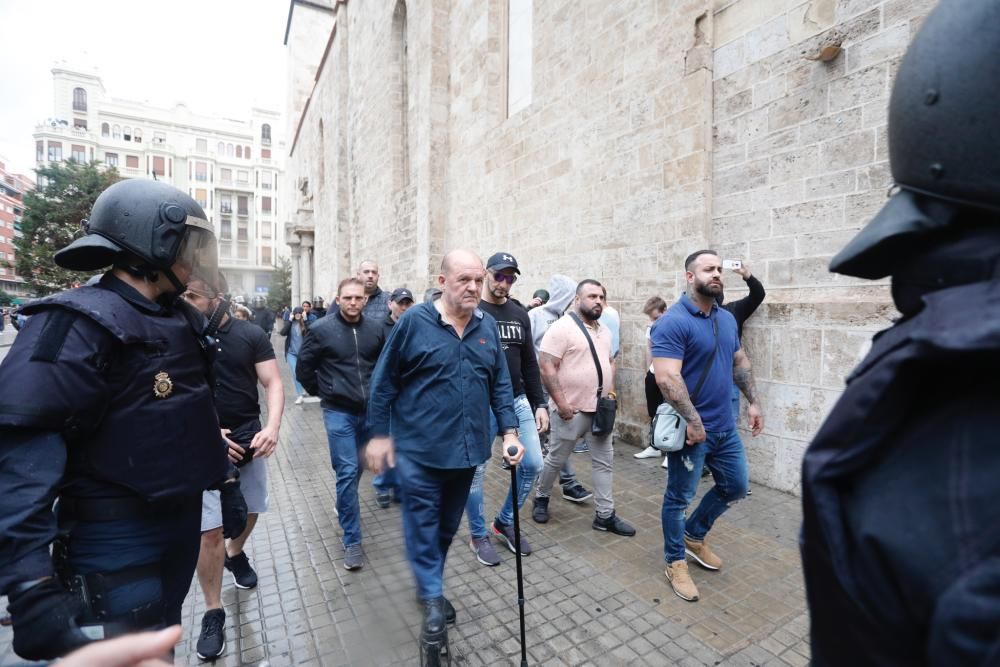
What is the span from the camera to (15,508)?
120 cm

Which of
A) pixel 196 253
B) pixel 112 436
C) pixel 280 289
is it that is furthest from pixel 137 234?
pixel 280 289

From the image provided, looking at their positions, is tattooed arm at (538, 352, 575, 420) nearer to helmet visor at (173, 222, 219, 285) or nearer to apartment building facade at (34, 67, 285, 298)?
helmet visor at (173, 222, 219, 285)

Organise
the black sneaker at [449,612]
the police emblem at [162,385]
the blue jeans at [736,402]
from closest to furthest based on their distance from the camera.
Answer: the police emblem at [162,385] < the black sneaker at [449,612] < the blue jeans at [736,402]

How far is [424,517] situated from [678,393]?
5.37ft

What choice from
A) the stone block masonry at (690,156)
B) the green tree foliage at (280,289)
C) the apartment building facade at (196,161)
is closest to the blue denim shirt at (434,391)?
the stone block masonry at (690,156)

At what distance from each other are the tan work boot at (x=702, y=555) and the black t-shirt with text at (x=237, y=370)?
3117mm

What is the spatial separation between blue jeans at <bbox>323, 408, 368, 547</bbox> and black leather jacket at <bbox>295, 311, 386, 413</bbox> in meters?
0.10

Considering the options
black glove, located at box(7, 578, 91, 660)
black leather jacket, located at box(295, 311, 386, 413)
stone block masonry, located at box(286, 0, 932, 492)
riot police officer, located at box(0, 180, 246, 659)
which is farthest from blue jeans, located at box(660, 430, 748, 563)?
black glove, located at box(7, 578, 91, 660)

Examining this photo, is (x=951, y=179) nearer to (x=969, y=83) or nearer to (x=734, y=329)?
(x=969, y=83)

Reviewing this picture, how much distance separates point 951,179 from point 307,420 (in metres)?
8.52

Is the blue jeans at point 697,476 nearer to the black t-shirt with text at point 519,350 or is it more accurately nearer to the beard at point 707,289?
the beard at point 707,289

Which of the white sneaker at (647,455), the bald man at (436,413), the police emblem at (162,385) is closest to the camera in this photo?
the police emblem at (162,385)

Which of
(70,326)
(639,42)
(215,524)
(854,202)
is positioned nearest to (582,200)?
(639,42)

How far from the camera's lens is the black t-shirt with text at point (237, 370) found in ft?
10.3
